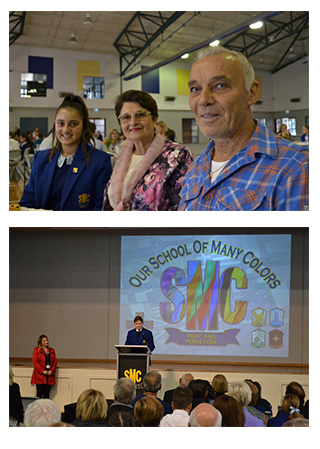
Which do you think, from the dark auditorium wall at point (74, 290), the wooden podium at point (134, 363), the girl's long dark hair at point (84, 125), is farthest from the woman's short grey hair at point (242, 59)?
the dark auditorium wall at point (74, 290)

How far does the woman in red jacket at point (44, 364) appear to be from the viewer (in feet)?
6.79

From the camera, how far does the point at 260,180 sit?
0.88 meters

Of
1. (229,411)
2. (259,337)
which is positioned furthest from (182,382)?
(229,411)

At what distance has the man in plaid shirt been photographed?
2.84 ft

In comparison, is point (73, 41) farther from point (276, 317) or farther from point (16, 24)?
point (276, 317)

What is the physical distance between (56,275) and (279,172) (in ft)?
6.10

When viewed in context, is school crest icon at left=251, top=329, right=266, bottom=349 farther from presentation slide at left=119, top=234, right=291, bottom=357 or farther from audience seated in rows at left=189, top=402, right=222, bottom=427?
audience seated in rows at left=189, top=402, right=222, bottom=427

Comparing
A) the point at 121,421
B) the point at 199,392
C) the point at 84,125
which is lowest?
the point at 199,392

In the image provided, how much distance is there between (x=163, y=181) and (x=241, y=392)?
1003 mm

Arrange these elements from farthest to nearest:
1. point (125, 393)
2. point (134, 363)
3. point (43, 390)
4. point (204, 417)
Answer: point (43, 390) < point (134, 363) < point (125, 393) < point (204, 417)

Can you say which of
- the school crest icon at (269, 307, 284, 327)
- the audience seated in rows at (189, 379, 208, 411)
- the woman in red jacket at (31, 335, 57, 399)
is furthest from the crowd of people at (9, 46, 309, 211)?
the school crest icon at (269, 307, 284, 327)

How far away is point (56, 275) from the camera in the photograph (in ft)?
8.34

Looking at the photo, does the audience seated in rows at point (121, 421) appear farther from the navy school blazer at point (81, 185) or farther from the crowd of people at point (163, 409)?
the navy school blazer at point (81, 185)

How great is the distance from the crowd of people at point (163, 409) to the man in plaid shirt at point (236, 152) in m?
0.36
